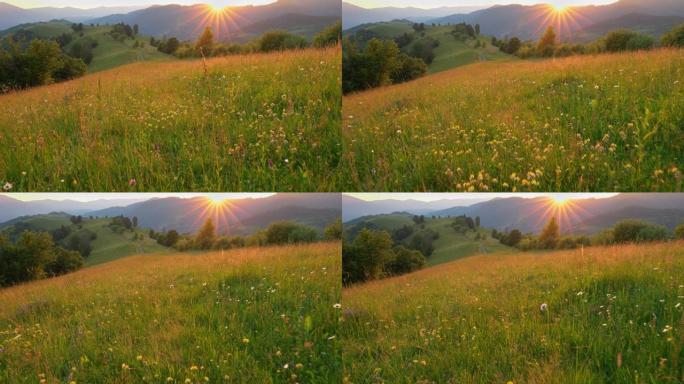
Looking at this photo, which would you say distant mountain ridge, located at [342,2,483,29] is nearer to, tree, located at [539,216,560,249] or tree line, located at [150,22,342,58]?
tree line, located at [150,22,342,58]

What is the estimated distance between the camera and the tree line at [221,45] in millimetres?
6496

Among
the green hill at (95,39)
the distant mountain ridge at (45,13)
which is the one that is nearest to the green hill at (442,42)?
the green hill at (95,39)

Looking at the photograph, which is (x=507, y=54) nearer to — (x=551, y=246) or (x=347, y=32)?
(x=347, y=32)

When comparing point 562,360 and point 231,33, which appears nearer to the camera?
point 562,360

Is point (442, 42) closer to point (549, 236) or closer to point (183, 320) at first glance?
point (549, 236)

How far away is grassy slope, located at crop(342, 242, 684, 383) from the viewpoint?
15.6ft

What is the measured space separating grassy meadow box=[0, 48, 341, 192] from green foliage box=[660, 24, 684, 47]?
397 centimetres

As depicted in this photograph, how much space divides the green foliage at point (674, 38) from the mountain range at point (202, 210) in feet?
14.5

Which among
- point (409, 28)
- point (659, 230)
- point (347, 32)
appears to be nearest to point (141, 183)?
point (347, 32)

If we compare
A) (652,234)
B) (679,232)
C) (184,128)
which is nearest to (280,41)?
(184,128)

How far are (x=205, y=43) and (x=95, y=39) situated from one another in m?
1.35

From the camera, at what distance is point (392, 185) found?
17.4ft

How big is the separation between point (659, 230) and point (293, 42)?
4857 millimetres

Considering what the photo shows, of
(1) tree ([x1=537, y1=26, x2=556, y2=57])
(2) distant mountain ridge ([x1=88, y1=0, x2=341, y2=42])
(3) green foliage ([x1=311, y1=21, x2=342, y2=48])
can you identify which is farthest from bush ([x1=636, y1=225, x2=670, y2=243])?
(2) distant mountain ridge ([x1=88, y1=0, x2=341, y2=42])
